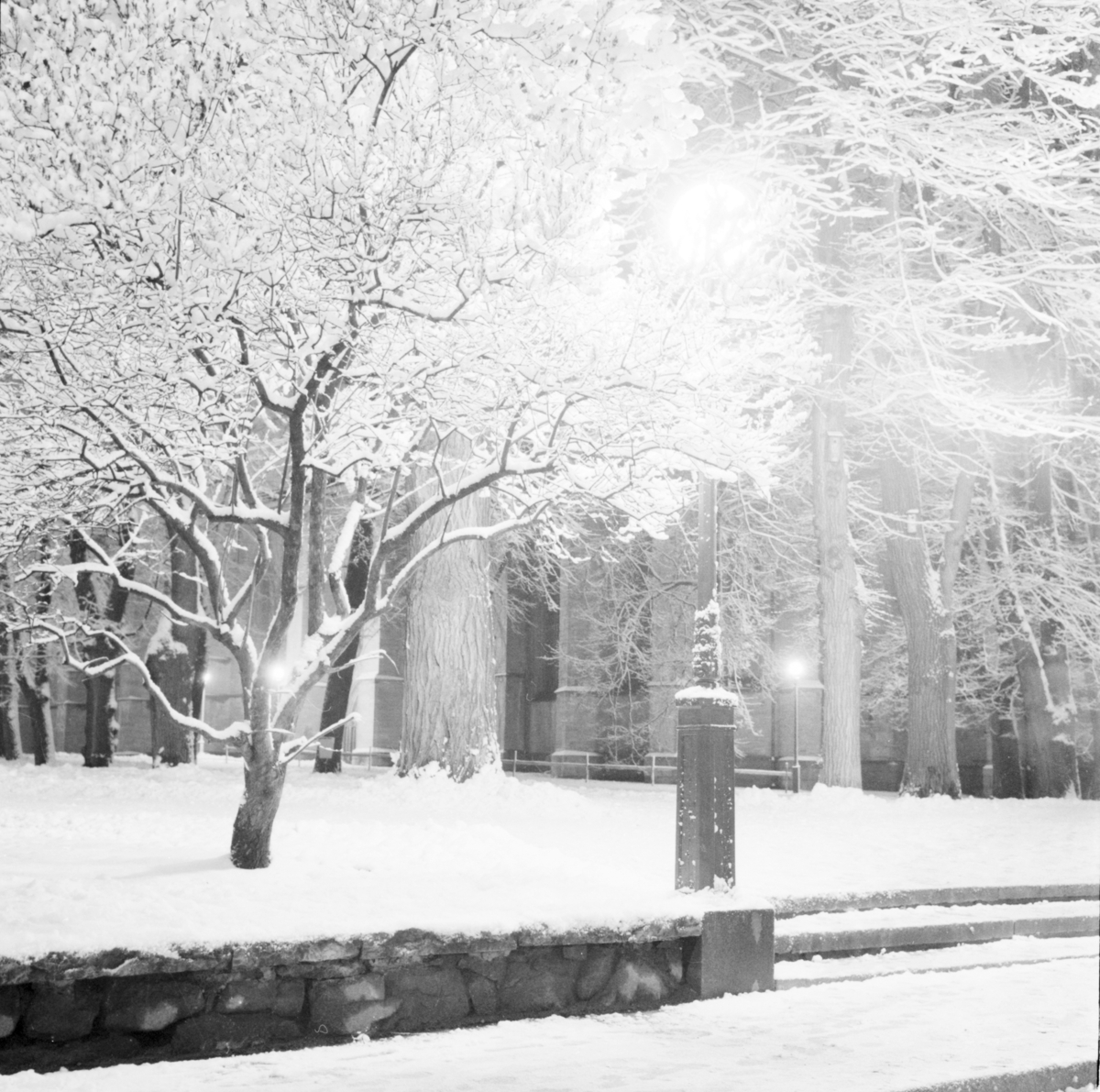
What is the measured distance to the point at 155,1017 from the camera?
500 centimetres

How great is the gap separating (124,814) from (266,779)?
3.87 m

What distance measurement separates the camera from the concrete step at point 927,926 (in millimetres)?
7910

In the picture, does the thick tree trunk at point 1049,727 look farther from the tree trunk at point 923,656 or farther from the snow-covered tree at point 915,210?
the snow-covered tree at point 915,210

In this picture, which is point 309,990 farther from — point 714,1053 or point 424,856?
point 424,856

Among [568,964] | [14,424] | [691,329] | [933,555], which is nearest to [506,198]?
[691,329]

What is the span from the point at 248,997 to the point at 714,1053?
210 cm

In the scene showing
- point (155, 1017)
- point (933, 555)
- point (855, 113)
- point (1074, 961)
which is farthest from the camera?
point (933, 555)

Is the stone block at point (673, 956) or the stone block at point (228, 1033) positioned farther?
the stone block at point (673, 956)

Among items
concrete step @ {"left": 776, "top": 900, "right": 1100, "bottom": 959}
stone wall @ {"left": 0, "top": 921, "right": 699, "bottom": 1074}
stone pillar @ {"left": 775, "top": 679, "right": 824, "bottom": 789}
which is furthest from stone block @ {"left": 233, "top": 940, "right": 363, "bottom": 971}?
stone pillar @ {"left": 775, "top": 679, "right": 824, "bottom": 789}

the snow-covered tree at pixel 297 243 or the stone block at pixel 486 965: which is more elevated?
the snow-covered tree at pixel 297 243

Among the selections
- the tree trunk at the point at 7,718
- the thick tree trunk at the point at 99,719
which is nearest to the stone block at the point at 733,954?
the thick tree trunk at the point at 99,719

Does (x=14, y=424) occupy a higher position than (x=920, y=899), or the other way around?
(x=14, y=424)

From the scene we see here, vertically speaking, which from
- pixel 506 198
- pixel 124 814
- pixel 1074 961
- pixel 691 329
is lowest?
pixel 1074 961

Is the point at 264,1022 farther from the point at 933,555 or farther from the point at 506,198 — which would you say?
the point at 933,555
